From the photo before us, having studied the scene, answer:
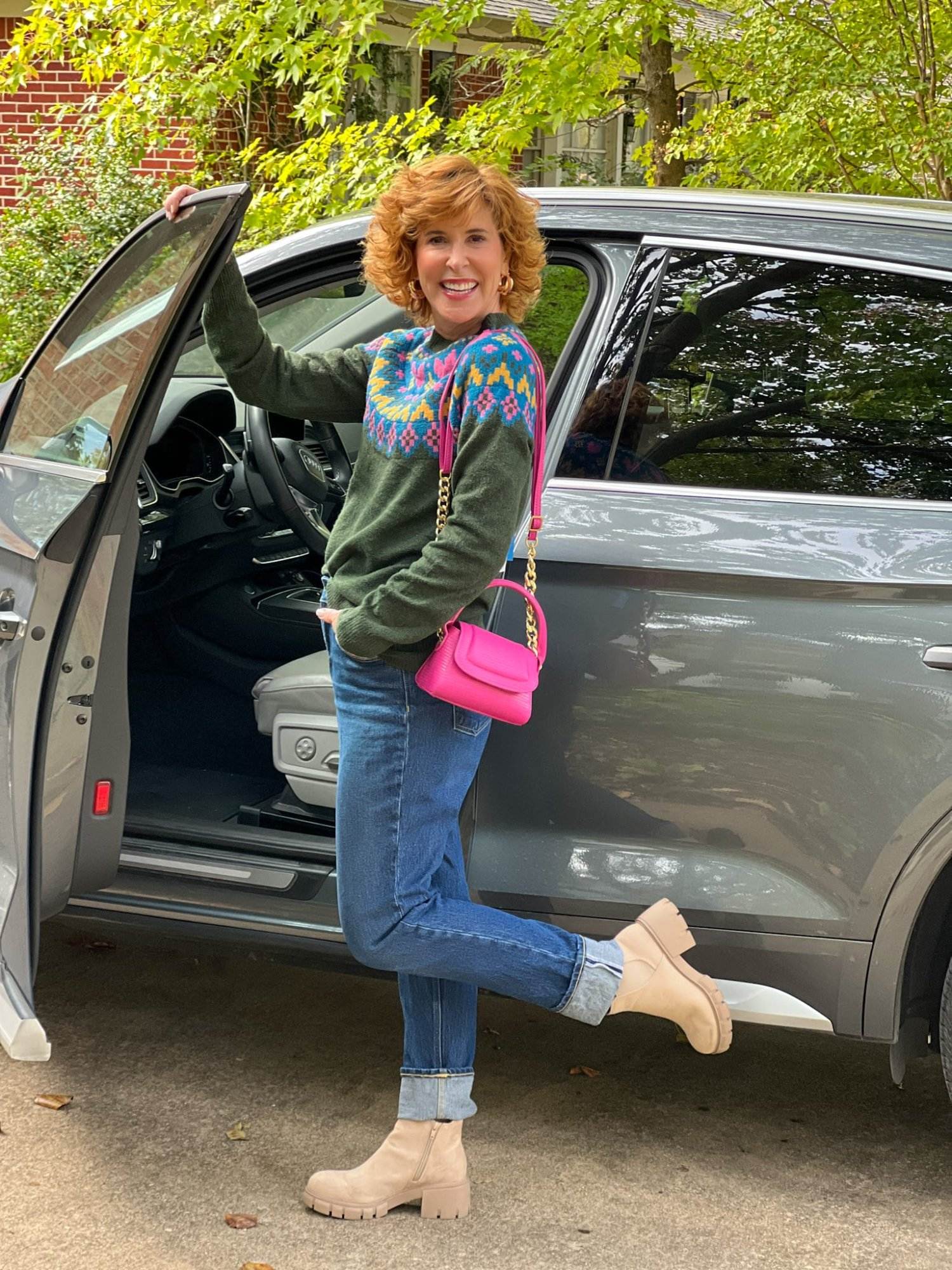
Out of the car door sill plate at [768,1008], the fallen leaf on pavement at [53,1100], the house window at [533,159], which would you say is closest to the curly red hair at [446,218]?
the car door sill plate at [768,1008]

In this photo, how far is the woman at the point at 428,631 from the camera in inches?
94.3

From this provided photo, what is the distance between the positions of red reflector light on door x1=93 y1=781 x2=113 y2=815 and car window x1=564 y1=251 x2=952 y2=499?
3.62 feet

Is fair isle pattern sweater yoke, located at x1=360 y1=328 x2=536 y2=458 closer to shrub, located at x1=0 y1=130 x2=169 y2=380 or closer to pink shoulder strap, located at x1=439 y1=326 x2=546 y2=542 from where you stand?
pink shoulder strap, located at x1=439 y1=326 x2=546 y2=542

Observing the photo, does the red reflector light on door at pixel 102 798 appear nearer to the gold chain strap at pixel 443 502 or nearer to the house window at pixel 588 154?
the gold chain strap at pixel 443 502

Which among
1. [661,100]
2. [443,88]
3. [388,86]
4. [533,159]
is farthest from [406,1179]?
[533,159]

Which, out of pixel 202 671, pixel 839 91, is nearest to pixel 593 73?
pixel 839 91

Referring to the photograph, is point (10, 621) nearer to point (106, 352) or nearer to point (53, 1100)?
point (106, 352)

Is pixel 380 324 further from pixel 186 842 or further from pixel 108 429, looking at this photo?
pixel 186 842

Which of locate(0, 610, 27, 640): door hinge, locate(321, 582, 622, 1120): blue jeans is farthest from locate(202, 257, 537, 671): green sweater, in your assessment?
locate(0, 610, 27, 640): door hinge

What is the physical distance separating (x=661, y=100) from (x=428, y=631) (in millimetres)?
6600

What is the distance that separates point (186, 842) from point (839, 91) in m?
4.98

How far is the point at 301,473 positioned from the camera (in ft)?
13.0

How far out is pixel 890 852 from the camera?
8.63 ft

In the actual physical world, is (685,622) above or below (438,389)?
below
